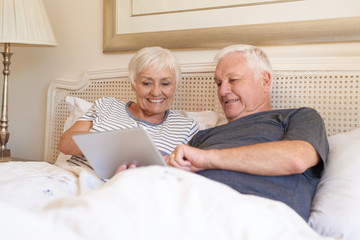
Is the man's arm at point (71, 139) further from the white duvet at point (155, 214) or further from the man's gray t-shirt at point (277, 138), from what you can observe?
the white duvet at point (155, 214)

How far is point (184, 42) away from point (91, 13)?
2.29 feet

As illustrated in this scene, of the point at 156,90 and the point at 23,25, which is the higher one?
the point at 23,25

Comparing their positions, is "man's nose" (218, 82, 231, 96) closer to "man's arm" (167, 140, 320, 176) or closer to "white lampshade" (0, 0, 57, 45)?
"man's arm" (167, 140, 320, 176)

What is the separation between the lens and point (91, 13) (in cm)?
227

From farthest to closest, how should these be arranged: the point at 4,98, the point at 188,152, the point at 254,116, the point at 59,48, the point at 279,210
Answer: the point at 59,48 → the point at 4,98 → the point at 254,116 → the point at 188,152 → the point at 279,210

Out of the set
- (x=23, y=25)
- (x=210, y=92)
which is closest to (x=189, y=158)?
(x=210, y=92)

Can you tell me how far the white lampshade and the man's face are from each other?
1.08 m

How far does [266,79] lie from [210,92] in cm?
34

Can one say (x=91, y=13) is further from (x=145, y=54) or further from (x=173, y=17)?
(x=145, y=54)

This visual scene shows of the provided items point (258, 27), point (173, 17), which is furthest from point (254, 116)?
point (173, 17)

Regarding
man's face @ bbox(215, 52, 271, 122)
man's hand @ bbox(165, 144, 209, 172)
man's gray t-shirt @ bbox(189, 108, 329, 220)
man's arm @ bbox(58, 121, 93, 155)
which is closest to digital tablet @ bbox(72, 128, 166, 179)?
man's hand @ bbox(165, 144, 209, 172)

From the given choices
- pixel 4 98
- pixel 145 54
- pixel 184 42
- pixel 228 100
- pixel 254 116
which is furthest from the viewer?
pixel 4 98

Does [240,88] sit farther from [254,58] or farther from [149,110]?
[149,110]

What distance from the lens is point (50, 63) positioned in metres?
2.43
